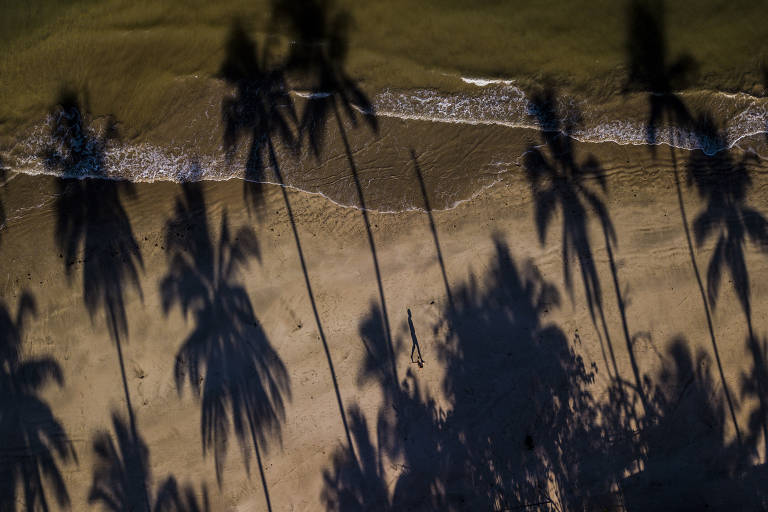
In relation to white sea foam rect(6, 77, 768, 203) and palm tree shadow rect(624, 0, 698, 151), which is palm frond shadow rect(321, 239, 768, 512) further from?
palm tree shadow rect(624, 0, 698, 151)

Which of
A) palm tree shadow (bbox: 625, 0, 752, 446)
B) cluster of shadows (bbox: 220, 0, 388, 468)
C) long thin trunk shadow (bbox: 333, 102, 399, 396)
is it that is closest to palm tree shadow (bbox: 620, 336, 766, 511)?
palm tree shadow (bbox: 625, 0, 752, 446)

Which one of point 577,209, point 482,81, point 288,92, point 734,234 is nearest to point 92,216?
point 288,92

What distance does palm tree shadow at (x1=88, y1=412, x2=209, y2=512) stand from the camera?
31.2 ft

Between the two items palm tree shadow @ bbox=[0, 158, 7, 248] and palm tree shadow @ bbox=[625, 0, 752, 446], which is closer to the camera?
palm tree shadow @ bbox=[625, 0, 752, 446]

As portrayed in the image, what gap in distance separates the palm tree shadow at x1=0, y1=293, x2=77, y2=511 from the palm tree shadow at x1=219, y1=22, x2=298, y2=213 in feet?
20.5

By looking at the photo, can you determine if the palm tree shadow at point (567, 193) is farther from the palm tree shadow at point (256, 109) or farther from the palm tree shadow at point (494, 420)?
the palm tree shadow at point (256, 109)

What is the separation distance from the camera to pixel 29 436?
375 inches

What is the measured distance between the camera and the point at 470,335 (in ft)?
31.1

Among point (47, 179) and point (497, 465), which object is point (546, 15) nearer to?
point (497, 465)

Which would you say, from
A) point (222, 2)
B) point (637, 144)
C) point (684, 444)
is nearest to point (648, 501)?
point (684, 444)

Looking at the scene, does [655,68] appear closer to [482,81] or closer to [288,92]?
[482,81]

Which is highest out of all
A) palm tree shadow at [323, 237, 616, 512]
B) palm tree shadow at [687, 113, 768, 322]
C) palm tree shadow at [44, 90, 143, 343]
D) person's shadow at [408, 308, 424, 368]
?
palm tree shadow at [44, 90, 143, 343]

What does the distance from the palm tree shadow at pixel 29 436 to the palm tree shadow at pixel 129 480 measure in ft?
2.45

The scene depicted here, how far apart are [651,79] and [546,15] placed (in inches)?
110
